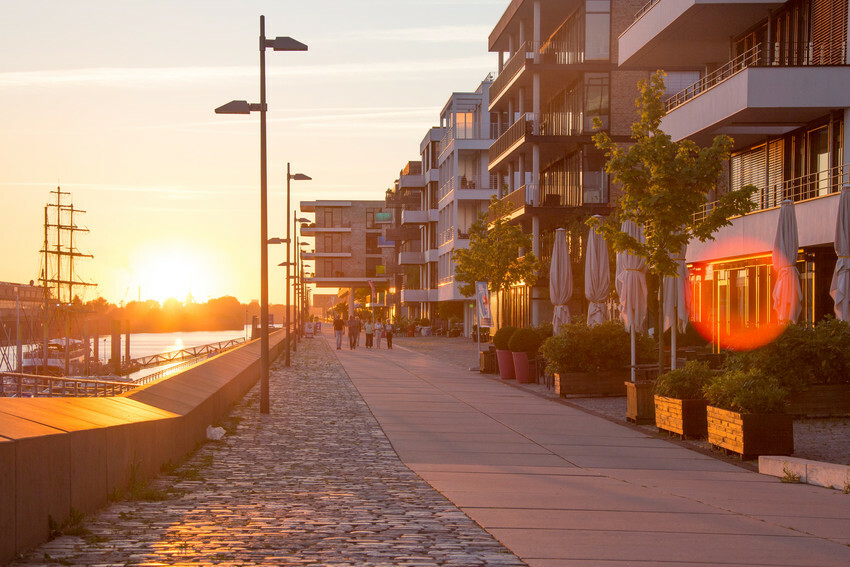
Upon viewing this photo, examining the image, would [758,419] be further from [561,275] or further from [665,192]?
[561,275]

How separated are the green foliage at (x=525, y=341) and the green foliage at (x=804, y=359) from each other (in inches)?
405

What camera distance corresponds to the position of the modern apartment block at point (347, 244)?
14100 centimetres

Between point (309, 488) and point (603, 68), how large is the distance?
39332 mm

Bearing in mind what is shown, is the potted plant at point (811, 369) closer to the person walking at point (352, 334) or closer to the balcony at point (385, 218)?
the person walking at point (352, 334)

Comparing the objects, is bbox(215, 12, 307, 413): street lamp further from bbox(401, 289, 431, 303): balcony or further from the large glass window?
bbox(401, 289, 431, 303): balcony

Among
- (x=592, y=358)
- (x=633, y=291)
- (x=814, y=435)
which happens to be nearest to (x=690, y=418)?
(x=814, y=435)

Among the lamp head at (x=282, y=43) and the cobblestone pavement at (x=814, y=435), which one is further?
the lamp head at (x=282, y=43)

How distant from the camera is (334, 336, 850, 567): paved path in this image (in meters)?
6.62

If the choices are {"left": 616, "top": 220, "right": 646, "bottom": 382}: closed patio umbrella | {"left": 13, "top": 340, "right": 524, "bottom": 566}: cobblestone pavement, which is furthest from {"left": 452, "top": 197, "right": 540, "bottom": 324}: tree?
{"left": 13, "top": 340, "right": 524, "bottom": 566}: cobblestone pavement

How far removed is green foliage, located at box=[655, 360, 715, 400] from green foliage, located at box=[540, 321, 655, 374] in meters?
6.48

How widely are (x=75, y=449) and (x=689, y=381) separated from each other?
9425 mm

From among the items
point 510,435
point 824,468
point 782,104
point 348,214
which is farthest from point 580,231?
point 348,214

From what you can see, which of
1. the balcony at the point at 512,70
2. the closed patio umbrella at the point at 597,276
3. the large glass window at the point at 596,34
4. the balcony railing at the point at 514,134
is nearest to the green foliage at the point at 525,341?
the closed patio umbrella at the point at 597,276

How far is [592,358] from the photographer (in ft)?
69.3
